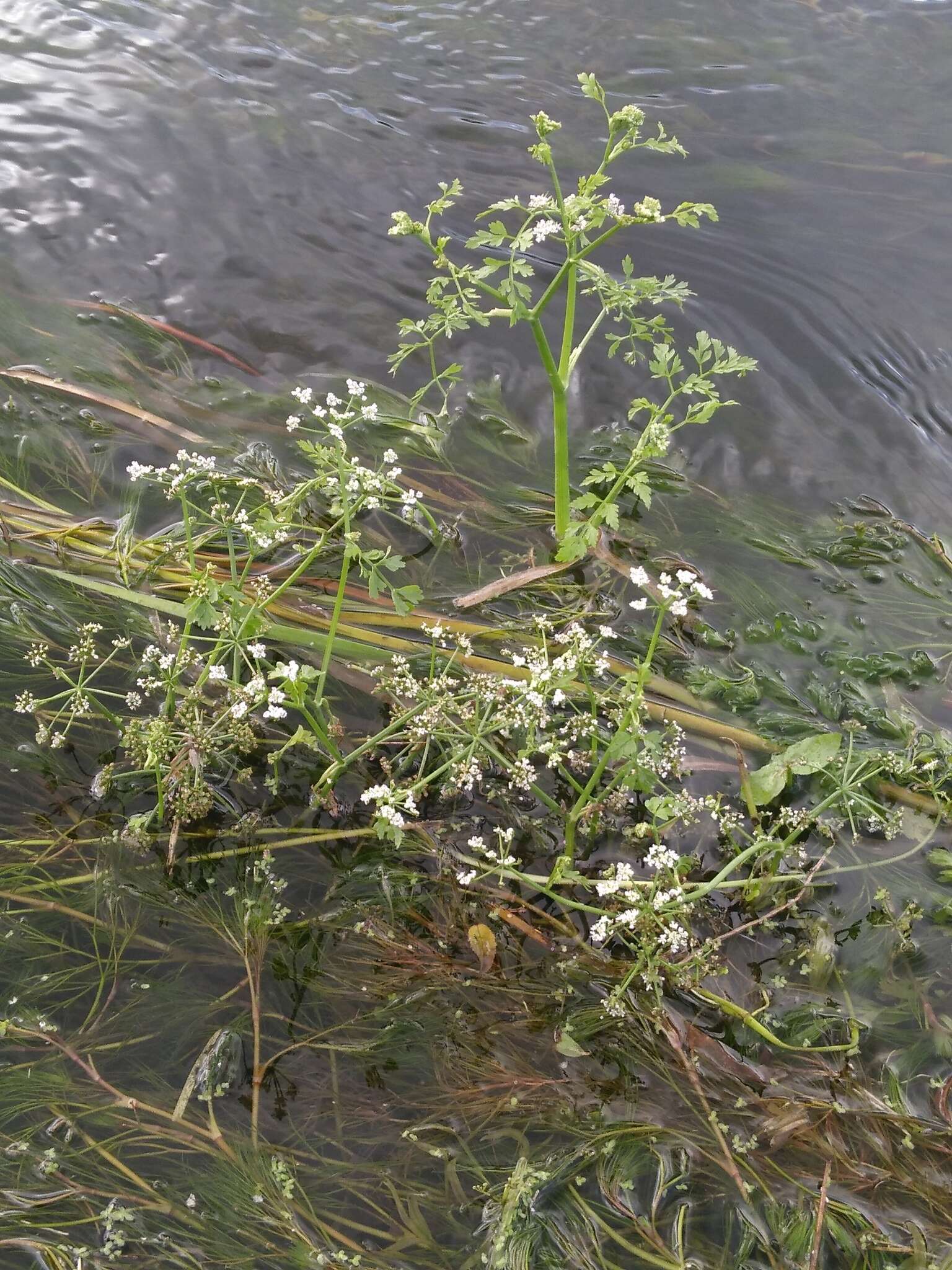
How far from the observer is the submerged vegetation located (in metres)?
2.01

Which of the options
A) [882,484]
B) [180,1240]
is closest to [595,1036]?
[180,1240]

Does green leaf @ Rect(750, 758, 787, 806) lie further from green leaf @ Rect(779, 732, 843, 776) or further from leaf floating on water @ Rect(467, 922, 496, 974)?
leaf floating on water @ Rect(467, 922, 496, 974)

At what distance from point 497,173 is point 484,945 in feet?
10.8

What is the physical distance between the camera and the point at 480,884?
2.43 m

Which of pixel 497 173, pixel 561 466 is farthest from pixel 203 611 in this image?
pixel 497 173

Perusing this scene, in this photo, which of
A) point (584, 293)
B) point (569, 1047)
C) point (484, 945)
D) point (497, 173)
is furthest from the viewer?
point (497, 173)

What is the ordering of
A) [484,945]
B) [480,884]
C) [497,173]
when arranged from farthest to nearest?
[497,173] → [480,884] → [484,945]

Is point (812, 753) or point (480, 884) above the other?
point (812, 753)

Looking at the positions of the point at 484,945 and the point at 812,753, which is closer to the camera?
the point at 484,945

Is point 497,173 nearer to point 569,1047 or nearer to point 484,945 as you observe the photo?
point 484,945

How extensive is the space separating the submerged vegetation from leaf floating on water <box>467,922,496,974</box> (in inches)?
0.6

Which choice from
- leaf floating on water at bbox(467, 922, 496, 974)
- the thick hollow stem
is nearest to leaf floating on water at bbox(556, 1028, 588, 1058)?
leaf floating on water at bbox(467, 922, 496, 974)

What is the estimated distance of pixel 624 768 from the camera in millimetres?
2236

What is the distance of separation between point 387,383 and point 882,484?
175cm
